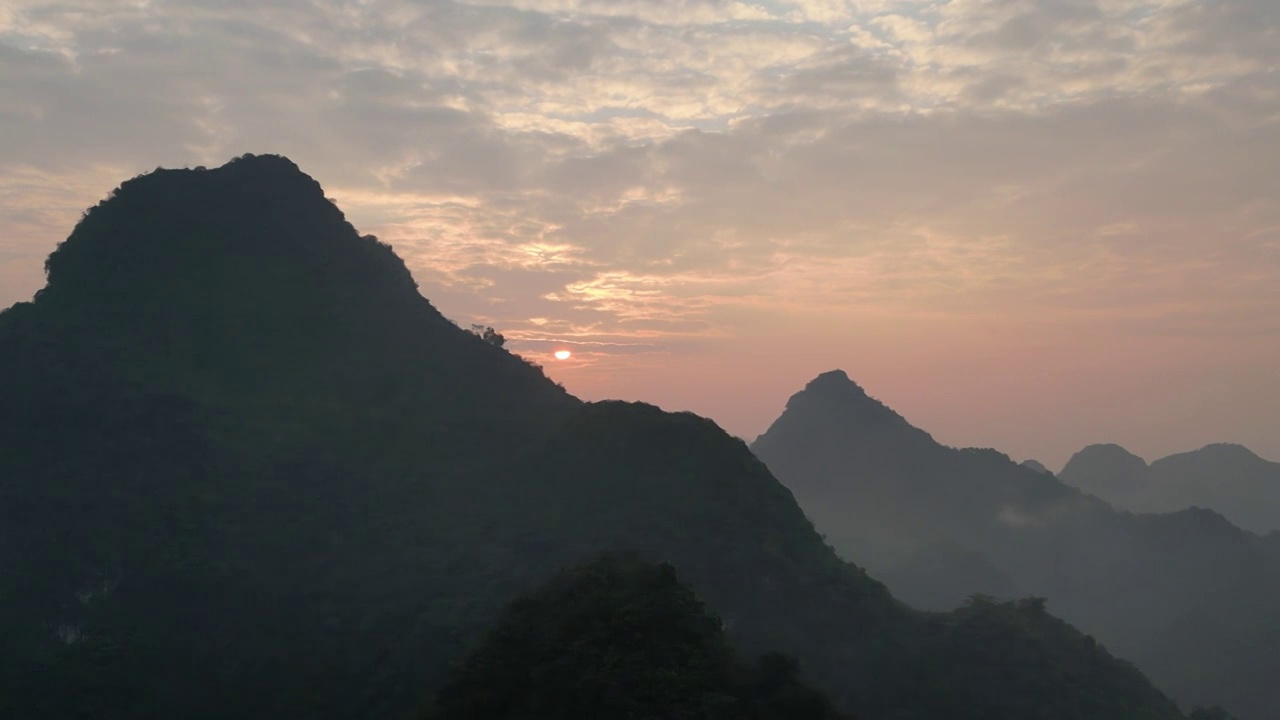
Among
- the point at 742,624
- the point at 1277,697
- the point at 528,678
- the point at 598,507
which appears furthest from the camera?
the point at 1277,697

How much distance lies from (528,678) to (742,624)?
84.8ft

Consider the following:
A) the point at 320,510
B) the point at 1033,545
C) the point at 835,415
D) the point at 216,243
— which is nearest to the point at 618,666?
the point at 320,510

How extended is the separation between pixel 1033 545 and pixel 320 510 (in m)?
114

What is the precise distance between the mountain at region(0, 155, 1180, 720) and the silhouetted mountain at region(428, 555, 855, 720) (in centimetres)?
1029

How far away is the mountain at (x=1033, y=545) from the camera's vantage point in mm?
93812

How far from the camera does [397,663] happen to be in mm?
46250

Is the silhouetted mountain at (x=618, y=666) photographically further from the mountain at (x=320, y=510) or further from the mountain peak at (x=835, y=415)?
the mountain peak at (x=835, y=415)

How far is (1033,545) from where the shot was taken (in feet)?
439

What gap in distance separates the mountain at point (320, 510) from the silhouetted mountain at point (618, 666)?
33.8 feet

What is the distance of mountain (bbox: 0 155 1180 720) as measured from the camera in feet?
153

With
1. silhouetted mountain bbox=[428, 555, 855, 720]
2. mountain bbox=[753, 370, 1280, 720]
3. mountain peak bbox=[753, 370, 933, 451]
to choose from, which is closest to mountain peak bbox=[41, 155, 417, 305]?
silhouetted mountain bbox=[428, 555, 855, 720]

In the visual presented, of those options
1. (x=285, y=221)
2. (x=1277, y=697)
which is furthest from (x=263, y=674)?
(x=1277, y=697)

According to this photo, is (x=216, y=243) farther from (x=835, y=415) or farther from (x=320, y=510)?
(x=835, y=415)

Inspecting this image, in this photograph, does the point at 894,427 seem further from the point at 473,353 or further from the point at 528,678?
the point at 528,678
